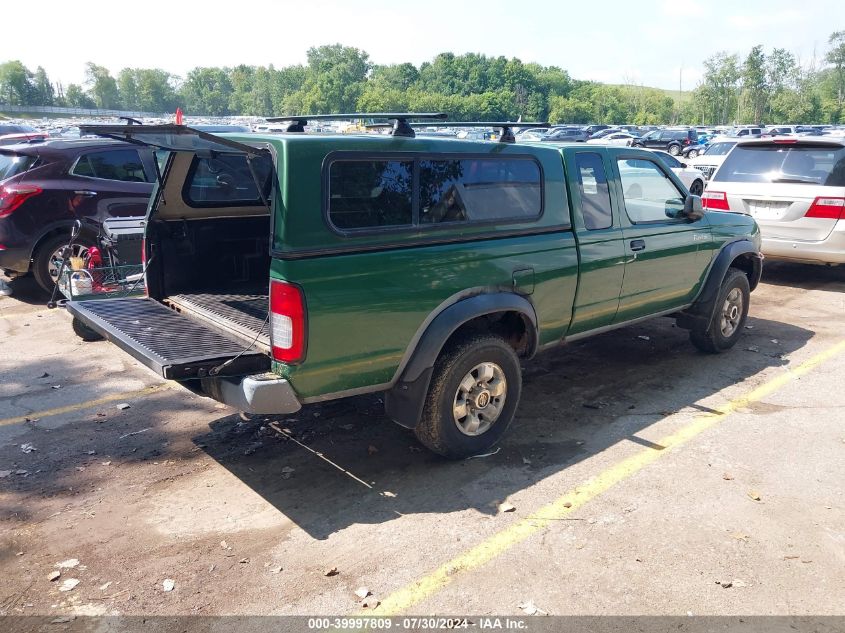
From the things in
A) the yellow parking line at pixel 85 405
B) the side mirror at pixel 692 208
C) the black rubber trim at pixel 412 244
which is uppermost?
the side mirror at pixel 692 208

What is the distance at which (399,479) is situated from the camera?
170 inches

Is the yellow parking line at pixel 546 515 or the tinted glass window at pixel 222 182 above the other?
the tinted glass window at pixel 222 182

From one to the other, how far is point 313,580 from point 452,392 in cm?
142

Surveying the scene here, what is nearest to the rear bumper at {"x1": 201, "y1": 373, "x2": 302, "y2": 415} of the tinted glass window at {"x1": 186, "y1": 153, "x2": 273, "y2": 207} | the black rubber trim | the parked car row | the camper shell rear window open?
the black rubber trim

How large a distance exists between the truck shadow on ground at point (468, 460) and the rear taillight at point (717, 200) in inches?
135

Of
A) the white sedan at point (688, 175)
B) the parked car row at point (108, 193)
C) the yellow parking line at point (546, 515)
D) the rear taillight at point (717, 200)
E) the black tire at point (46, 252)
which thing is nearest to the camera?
the yellow parking line at point (546, 515)

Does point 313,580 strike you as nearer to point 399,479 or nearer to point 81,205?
point 399,479

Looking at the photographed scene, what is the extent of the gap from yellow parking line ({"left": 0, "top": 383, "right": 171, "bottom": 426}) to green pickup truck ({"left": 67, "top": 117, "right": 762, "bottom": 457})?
0.91 meters

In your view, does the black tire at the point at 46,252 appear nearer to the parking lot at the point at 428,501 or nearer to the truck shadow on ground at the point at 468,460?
the parking lot at the point at 428,501

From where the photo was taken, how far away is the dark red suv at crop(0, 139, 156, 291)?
26.4ft

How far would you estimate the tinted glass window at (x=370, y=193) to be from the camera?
379cm

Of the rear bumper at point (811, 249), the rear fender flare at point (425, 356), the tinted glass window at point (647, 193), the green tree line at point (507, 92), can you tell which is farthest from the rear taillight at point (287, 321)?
the green tree line at point (507, 92)

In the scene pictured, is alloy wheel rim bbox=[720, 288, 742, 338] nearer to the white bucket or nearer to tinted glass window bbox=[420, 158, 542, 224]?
tinted glass window bbox=[420, 158, 542, 224]

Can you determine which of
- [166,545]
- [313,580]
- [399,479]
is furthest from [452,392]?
[166,545]
